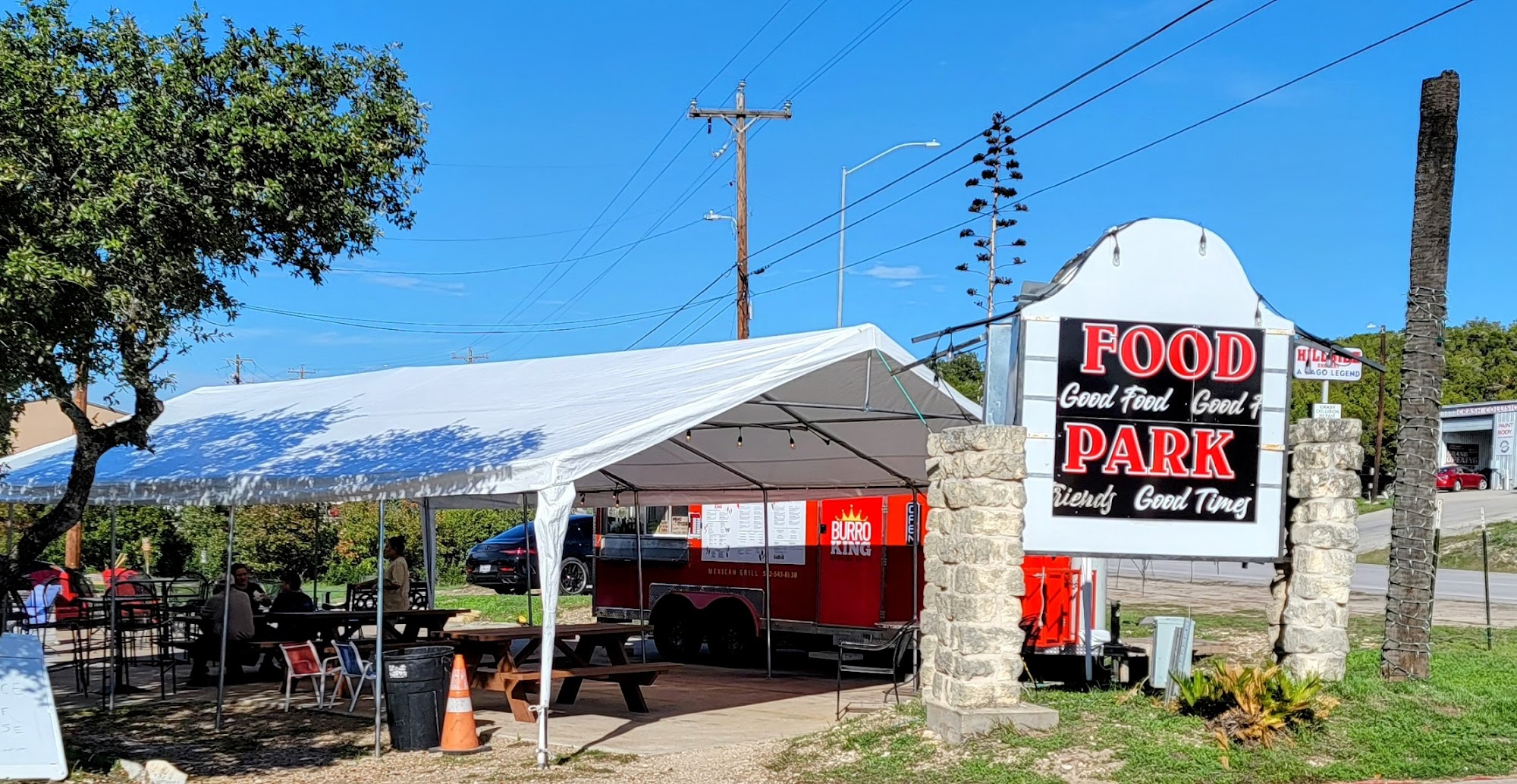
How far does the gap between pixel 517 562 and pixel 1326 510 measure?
21.1 meters

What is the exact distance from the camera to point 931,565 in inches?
422

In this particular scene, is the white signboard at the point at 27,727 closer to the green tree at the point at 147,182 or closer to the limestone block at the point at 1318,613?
the green tree at the point at 147,182

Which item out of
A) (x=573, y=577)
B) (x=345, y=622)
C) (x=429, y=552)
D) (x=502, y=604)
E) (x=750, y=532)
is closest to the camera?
(x=345, y=622)

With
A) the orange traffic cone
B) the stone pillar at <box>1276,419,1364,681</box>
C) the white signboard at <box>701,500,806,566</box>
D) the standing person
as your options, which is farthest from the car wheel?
the stone pillar at <box>1276,419,1364,681</box>

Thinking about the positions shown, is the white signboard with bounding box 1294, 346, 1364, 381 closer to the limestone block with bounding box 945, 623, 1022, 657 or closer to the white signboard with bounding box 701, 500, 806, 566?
the white signboard with bounding box 701, 500, 806, 566

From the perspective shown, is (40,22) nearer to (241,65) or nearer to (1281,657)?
(241,65)

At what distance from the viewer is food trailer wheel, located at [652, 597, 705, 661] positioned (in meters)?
18.0

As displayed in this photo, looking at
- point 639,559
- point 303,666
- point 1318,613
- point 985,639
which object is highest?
point 1318,613

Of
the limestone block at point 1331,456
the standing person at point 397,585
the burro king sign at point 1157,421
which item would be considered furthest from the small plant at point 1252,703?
the standing person at point 397,585

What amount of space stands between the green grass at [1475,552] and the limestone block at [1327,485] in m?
27.6

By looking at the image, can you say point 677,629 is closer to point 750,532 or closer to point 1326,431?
point 750,532

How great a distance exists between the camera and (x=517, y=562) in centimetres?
2961

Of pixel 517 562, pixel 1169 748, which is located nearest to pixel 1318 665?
pixel 1169 748

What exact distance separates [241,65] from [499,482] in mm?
3301
